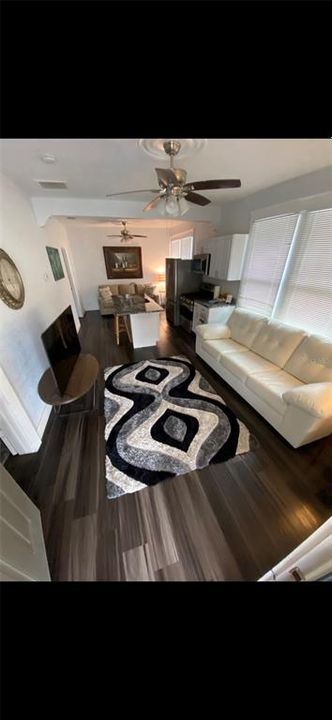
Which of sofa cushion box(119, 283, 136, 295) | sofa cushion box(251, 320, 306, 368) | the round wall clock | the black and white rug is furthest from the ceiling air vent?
sofa cushion box(119, 283, 136, 295)

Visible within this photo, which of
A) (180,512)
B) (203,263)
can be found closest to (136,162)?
(203,263)

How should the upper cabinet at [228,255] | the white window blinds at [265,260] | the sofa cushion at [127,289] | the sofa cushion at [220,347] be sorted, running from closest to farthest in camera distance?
the white window blinds at [265,260]
the sofa cushion at [220,347]
the upper cabinet at [228,255]
the sofa cushion at [127,289]

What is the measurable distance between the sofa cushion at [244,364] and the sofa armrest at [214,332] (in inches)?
19.6

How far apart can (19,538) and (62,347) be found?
1.60m

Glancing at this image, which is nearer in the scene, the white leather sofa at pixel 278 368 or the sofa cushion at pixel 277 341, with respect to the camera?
the white leather sofa at pixel 278 368

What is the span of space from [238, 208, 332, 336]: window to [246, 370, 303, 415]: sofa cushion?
722mm

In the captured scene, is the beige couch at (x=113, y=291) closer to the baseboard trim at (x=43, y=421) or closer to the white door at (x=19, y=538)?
the baseboard trim at (x=43, y=421)

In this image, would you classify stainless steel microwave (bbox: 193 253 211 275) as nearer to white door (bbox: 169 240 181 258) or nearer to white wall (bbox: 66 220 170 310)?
white door (bbox: 169 240 181 258)

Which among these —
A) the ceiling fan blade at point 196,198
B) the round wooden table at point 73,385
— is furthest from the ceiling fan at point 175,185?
the round wooden table at point 73,385

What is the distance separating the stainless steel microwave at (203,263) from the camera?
3933 millimetres

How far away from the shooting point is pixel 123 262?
6.31 meters

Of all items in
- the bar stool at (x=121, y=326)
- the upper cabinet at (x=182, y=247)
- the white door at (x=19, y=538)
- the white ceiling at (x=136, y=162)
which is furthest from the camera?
the upper cabinet at (x=182, y=247)
